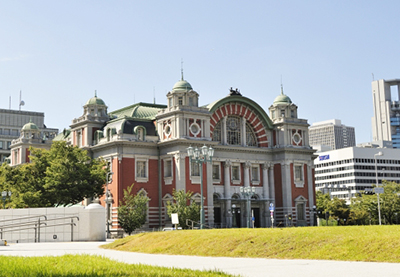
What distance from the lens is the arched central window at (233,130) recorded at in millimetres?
80613

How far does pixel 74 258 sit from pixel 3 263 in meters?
2.81

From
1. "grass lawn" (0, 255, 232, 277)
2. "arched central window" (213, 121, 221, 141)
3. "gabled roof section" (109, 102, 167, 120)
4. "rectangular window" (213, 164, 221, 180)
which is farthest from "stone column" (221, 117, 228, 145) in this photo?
"grass lawn" (0, 255, 232, 277)

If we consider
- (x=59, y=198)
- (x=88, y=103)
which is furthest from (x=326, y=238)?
(x=88, y=103)

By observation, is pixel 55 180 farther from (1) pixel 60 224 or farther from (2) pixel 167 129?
(1) pixel 60 224

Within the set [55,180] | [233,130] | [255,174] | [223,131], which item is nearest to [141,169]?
[223,131]

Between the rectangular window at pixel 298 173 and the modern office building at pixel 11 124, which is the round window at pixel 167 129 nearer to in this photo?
the rectangular window at pixel 298 173

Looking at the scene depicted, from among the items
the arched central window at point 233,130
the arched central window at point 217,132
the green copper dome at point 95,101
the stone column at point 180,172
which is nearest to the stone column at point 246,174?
the arched central window at point 233,130

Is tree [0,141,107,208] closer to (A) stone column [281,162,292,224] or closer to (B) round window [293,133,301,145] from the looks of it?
(A) stone column [281,162,292,224]

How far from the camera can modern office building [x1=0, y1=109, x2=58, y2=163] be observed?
424ft

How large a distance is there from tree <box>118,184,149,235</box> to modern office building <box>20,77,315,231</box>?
8.35 ft

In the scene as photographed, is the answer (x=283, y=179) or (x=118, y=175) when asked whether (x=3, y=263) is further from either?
(x=283, y=179)

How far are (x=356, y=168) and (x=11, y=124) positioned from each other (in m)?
85.9

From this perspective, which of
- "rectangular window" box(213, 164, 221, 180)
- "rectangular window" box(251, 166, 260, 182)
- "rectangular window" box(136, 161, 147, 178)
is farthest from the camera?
"rectangular window" box(251, 166, 260, 182)

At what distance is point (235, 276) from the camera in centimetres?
1523
